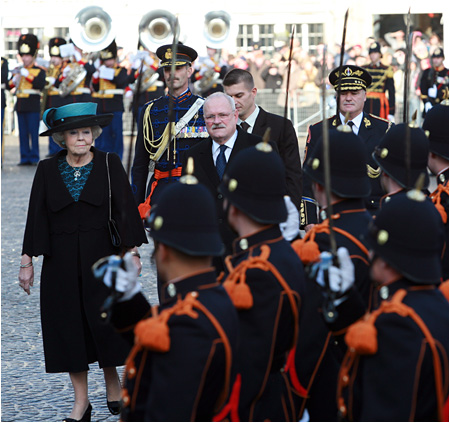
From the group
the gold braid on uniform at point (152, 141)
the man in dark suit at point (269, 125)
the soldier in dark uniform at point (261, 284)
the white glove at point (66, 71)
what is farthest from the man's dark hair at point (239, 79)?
the white glove at point (66, 71)

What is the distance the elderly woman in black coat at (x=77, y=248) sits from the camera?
5.81 m

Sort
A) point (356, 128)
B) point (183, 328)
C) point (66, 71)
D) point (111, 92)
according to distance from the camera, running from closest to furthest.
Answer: point (183, 328) < point (356, 128) < point (111, 92) < point (66, 71)

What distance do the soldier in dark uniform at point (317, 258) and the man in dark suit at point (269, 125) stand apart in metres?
2.32

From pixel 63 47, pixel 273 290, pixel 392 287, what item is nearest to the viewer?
pixel 392 287

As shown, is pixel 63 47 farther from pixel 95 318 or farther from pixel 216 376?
pixel 216 376

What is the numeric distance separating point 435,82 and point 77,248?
16478 mm

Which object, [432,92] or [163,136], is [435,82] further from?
[163,136]

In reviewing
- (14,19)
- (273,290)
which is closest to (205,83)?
(14,19)

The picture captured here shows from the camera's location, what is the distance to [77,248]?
5844mm

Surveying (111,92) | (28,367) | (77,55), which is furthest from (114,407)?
(77,55)

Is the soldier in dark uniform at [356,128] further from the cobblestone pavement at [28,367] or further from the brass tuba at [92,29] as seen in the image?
the brass tuba at [92,29]

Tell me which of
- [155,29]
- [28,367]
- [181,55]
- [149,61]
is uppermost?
[181,55]

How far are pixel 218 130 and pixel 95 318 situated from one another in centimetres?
125

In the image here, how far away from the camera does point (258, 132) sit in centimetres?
745
